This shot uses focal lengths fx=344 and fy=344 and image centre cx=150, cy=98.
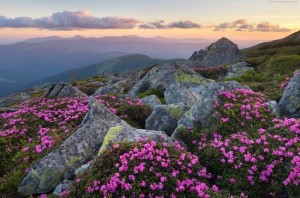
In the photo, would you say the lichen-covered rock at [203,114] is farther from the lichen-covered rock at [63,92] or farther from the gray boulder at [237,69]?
the gray boulder at [237,69]

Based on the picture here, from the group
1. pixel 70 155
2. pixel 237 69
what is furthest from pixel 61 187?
pixel 237 69

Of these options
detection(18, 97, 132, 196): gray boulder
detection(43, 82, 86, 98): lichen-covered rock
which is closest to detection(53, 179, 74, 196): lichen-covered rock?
detection(18, 97, 132, 196): gray boulder

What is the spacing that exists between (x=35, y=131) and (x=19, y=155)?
3.63 metres

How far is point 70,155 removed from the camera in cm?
1634

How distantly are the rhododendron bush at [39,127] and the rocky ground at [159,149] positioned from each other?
69 millimetres

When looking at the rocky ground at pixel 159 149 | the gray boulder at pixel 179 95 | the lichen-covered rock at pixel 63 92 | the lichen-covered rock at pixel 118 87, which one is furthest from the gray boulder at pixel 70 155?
the lichen-covered rock at pixel 118 87

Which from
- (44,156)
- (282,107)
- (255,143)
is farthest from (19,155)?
(282,107)

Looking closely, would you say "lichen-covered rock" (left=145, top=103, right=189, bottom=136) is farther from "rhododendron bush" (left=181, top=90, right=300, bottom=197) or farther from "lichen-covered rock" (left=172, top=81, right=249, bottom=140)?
"rhododendron bush" (left=181, top=90, right=300, bottom=197)

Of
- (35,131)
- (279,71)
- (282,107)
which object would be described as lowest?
(279,71)

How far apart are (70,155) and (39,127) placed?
22.1 feet

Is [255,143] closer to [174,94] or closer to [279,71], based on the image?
[174,94]

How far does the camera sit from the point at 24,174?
16.3 meters

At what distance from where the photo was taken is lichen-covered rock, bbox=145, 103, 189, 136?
19.8 metres

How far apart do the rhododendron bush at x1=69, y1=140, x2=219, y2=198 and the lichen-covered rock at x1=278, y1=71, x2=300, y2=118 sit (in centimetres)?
975
